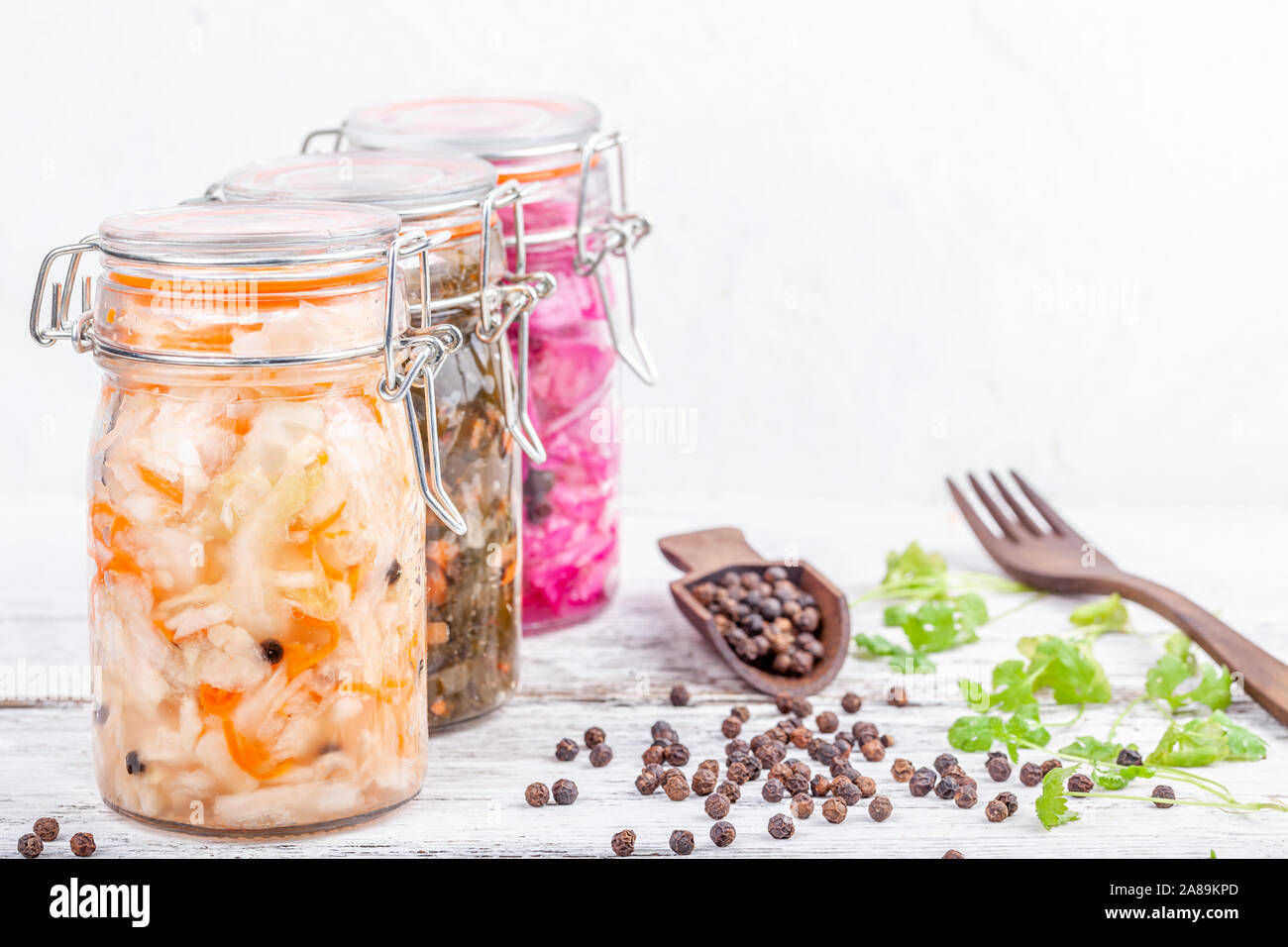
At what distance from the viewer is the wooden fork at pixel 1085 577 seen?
1571 mm

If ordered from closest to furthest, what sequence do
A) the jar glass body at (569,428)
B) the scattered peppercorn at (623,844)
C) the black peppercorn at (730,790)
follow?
the scattered peppercorn at (623,844), the black peppercorn at (730,790), the jar glass body at (569,428)

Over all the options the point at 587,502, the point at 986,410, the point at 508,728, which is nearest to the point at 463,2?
the point at 587,502

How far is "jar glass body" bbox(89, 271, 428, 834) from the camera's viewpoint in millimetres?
1178

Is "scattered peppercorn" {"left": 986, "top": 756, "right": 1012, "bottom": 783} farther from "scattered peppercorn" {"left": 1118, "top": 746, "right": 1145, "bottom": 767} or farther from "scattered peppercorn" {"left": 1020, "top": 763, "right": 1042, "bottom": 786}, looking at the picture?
"scattered peppercorn" {"left": 1118, "top": 746, "right": 1145, "bottom": 767}

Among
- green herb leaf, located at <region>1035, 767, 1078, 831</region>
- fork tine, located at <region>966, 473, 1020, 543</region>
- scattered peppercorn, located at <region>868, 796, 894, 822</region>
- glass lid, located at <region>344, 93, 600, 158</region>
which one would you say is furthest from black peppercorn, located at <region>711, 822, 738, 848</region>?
fork tine, located at <region>966, 473, 1020, 543</region>

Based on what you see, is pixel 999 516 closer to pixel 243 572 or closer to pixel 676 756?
pixel 676 756

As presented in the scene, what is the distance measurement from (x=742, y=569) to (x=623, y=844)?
617mm

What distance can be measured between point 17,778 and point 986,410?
1.59 metres

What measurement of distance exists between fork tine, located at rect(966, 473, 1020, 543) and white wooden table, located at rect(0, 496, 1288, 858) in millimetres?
62

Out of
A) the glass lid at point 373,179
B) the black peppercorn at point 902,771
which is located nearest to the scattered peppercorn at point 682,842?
the black peppercorn at point 902,771

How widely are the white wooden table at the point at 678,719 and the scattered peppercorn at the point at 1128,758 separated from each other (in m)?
0.06

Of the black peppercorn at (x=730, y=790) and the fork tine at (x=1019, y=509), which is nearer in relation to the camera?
the black peppercorn at (x=730, y=790)

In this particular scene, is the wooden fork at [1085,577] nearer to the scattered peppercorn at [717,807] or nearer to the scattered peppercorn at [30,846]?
the scattered peppercorn at [717,807]

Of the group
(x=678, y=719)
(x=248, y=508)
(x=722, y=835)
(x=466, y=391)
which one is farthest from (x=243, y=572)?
(x=678, y=719)
